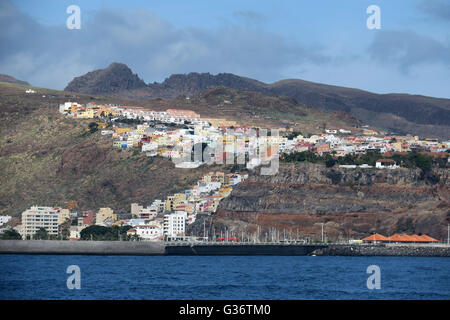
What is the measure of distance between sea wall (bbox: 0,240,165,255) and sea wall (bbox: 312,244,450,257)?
819 inches

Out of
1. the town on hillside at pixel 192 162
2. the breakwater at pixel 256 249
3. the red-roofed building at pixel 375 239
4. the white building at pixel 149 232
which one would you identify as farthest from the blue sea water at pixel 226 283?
the white building at pixel 149 232

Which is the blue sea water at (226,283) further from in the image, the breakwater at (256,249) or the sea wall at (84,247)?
the sea wall at (84,247)

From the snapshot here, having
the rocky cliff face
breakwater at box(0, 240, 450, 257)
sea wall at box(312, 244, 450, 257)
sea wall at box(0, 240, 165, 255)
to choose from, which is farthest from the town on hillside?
sea wall at box(0, 240, 165, 255)

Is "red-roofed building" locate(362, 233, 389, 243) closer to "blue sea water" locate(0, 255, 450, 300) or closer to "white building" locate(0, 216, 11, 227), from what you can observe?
"blue sea water" locate(0, 255, 450, 300)

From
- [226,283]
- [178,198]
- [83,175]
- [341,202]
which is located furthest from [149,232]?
[226,283]

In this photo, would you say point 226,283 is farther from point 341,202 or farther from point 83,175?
point 83,175

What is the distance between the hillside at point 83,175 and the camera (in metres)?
158

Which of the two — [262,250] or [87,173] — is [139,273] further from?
[87,173]

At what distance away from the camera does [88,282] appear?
53.3 meters
